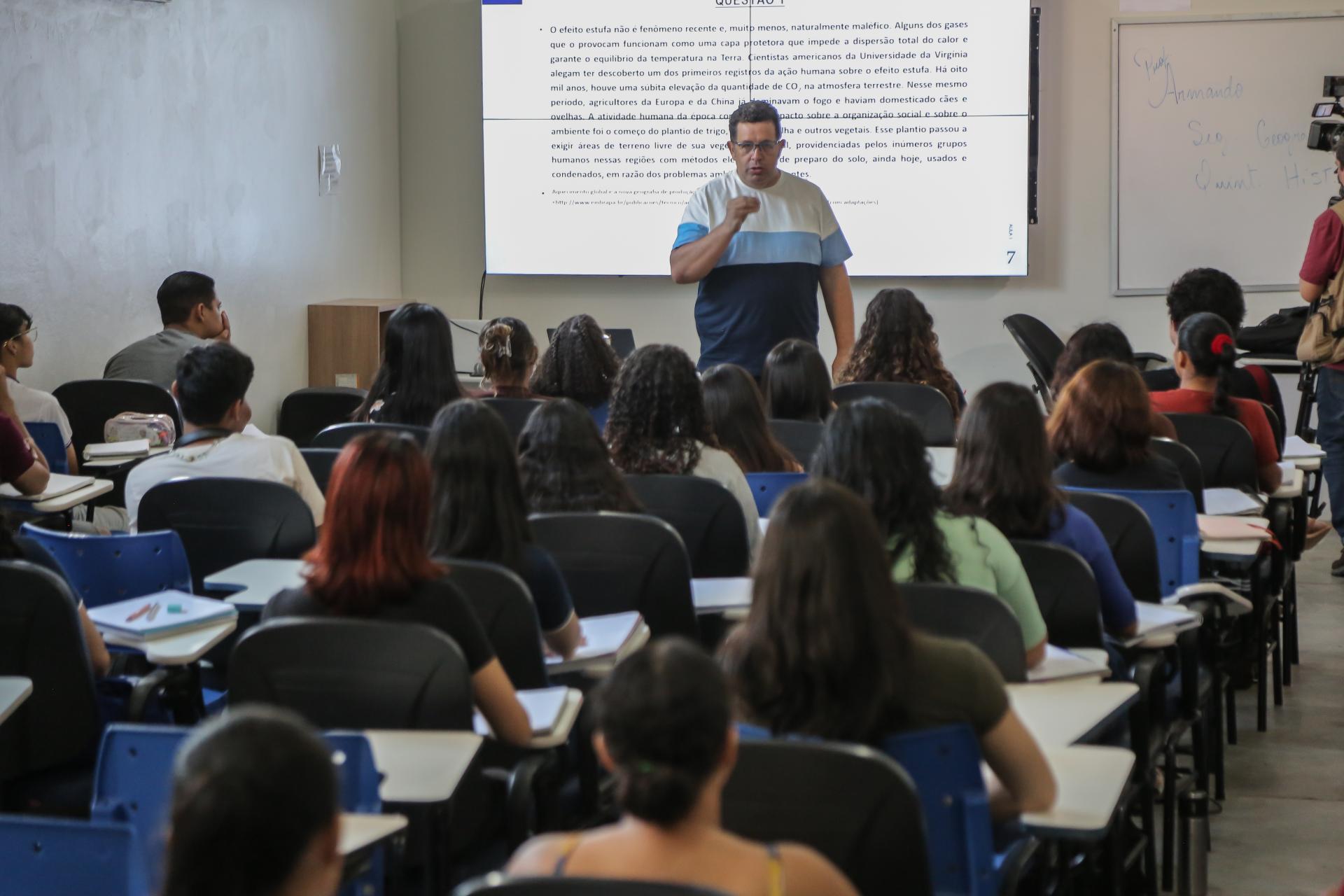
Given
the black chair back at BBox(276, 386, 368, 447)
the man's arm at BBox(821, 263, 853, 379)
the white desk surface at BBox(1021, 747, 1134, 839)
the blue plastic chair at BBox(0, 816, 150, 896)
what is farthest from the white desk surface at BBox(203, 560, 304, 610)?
the man's arm at BBox(821, 263, 853, 379)

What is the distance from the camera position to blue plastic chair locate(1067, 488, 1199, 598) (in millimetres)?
3193

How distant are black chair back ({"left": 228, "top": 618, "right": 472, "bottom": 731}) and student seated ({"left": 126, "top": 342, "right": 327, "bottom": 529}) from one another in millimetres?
1460

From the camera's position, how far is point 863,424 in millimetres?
2441

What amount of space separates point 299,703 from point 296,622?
5.0 inches

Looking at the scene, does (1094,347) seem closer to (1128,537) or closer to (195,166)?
(1128,537)

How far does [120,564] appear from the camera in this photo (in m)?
3.01

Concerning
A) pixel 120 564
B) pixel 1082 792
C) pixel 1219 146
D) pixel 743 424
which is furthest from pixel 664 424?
pixel 1219 146

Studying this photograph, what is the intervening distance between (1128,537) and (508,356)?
2.28 meters

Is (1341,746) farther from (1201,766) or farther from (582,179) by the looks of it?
(582,179)

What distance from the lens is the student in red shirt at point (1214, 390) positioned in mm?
4160

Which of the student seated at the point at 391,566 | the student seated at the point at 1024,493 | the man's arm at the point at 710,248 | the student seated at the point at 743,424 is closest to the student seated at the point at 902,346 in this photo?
the man's arm at the point at 710,248

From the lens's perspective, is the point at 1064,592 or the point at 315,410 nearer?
the point at 1064,592

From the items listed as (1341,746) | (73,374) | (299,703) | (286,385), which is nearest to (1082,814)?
(299,703)

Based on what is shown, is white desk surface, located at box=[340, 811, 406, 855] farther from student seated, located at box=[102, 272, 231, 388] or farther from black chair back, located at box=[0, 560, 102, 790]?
student seated, located at box=[102, 272, 231, 388]
